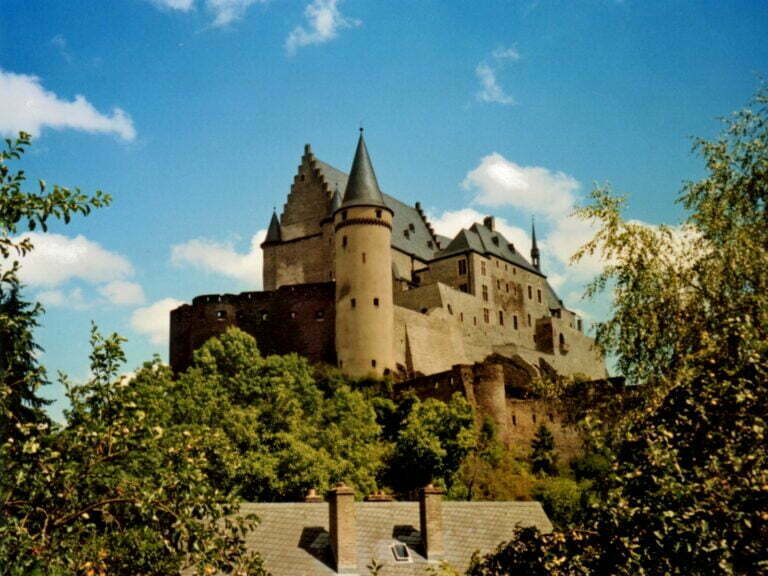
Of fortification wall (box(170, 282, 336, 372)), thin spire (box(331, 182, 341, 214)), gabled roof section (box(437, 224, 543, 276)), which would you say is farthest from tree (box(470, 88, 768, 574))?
gabled roof section (box(437, 224, 543, 276))

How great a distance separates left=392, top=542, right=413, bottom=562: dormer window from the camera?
75.6ft

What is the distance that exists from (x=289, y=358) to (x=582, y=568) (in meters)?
40.9

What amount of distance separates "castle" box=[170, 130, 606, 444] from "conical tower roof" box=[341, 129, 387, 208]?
87 mm

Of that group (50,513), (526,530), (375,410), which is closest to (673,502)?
(526,530)

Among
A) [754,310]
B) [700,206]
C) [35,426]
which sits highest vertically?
[700,206]

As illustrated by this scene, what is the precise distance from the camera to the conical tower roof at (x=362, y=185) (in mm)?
61344

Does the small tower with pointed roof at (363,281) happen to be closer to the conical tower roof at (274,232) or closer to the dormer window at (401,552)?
the conical tower roof at (274,232)

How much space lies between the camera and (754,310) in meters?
16.2

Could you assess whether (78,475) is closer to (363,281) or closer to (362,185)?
(363,281)

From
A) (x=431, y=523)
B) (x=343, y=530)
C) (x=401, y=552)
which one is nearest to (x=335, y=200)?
(x=431, y=523)

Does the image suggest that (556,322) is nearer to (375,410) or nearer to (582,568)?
(375,410)

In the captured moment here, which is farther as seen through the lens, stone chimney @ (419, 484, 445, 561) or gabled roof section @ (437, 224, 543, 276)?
gabled roof section @ (437, 224, 543, 276)

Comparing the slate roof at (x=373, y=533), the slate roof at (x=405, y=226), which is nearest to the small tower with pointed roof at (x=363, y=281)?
the slate roof at (x=405, y=226)

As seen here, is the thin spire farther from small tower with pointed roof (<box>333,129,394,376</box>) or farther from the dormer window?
the dormer window
